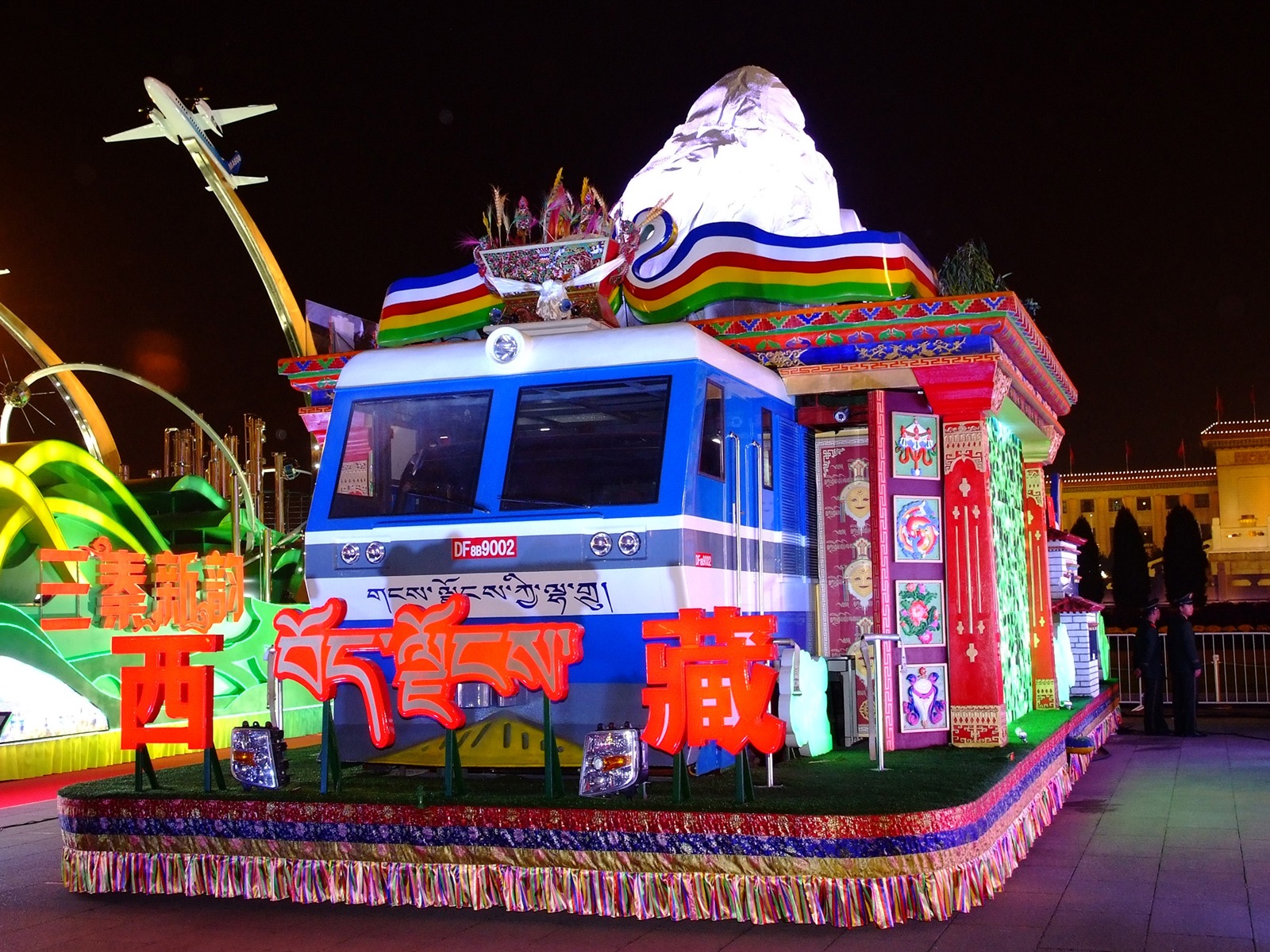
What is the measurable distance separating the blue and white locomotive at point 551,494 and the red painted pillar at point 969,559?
1744 millimetres

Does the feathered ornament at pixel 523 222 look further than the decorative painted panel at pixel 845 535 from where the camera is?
No

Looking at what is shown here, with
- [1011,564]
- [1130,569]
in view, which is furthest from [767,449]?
[1130,569]

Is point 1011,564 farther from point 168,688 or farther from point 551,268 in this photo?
point 168,688

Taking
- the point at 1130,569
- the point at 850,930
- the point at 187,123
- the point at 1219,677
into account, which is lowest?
the point at 850,930

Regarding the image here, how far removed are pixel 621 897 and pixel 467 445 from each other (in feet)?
9.76

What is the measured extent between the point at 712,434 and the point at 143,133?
61.0 ft

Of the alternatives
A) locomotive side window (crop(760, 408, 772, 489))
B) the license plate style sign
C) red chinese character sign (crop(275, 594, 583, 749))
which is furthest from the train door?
red chinese character sign (crop(275, 594, 583, 749))

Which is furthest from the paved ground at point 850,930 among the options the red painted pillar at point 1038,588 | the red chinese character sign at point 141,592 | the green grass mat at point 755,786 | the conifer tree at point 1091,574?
the conifer tree at point 1091,574

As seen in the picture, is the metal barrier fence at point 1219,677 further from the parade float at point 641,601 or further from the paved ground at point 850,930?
the paved ground at point 850,930

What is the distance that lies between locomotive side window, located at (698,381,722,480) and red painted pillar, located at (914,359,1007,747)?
2109 mm

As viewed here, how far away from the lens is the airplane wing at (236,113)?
2358 centimetres

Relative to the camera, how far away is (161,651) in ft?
25.3

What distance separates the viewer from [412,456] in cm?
839

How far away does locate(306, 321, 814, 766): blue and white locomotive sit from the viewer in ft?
24.7
